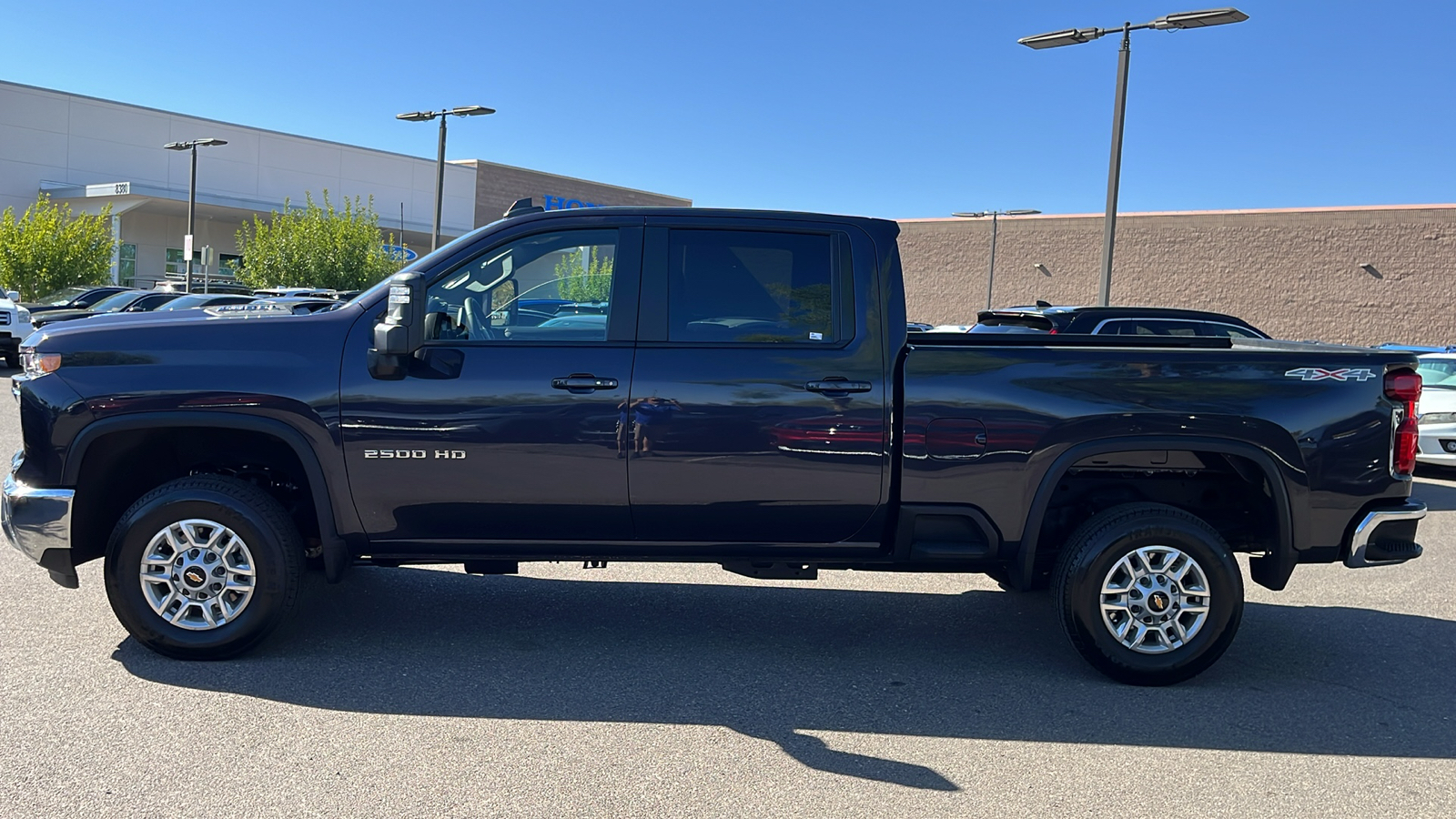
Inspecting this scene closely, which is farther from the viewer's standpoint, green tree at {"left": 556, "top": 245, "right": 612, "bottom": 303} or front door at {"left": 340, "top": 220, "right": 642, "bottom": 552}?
green tree at {"left": 556, "top": 245, "right": 612, "bottom": 303}

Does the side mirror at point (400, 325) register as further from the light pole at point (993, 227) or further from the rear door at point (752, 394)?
the light pole at point (993, 227)

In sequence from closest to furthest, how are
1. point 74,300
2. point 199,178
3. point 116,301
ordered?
point 116,301, point 74,300, point 199,178

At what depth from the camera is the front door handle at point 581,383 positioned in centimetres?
482

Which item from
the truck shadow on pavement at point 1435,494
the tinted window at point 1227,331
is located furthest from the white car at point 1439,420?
the tinted window at point 1227,331

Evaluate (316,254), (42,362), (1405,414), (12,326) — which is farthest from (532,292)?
(316,254)

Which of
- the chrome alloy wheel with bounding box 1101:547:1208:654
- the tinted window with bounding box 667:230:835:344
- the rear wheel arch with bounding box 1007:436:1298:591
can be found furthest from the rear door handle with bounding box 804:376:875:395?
the chrome alloy wheel with bounding box 1101:547:1208:654

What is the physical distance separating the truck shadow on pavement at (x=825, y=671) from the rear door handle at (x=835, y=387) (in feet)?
4.10

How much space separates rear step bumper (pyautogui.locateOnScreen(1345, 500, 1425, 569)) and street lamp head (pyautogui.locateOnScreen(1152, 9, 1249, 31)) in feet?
34.9

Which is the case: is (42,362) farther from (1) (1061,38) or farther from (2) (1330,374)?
(1) (1061,38)

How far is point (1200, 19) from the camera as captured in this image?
14.0 m

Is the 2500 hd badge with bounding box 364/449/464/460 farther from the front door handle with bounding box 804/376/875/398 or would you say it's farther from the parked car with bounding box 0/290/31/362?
the parked car with bounding box 0/290/31/362

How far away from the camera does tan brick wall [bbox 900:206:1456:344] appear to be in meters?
39.1

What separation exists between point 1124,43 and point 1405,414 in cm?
1107

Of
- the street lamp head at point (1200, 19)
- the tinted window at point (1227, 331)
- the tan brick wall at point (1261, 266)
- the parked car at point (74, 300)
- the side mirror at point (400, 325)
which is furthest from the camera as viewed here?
the tan brick wall at point (1261, 266)
